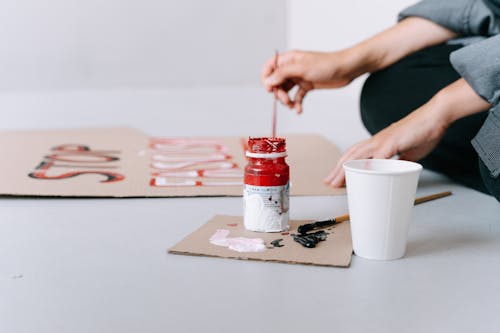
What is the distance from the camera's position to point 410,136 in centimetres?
126

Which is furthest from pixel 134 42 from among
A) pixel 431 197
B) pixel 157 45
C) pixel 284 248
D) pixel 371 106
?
pixel 284 248

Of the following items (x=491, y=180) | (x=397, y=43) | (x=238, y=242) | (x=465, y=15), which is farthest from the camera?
(x=397, y=43)

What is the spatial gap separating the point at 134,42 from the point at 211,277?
11.9 ft

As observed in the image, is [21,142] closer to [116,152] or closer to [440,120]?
[116,152]

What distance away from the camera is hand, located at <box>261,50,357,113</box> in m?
1.62

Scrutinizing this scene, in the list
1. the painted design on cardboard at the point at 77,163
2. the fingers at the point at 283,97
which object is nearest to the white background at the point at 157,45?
the painted design on cardboard at the point at 77,163

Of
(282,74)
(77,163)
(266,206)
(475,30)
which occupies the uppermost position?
(475,30)

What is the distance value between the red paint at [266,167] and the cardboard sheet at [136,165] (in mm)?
329

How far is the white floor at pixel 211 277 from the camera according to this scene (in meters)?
0.80

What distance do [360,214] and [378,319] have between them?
0.67ft

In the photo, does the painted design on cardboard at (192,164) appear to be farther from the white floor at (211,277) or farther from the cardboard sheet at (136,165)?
the white floor at (211,277)

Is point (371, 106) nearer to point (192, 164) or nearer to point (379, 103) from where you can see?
point (379, 103)

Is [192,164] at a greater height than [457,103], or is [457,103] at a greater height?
[457,103]

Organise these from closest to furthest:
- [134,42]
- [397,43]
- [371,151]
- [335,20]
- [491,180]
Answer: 1. [491,180]
2. [371,151]
3. [397,43]
4. [335,20]
5. [134,42]
